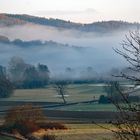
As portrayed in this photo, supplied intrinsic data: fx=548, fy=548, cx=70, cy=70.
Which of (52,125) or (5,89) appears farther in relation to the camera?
(5,89)

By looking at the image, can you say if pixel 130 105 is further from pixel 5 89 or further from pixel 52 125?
pixel 5 89

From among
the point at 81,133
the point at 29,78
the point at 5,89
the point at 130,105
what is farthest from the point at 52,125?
the point at 29,78

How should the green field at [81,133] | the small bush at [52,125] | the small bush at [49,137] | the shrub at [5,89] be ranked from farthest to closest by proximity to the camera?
the shrub at [5,89] → the small bush at [52,125] → the green field at [81,133] → the small bush at [49,137]

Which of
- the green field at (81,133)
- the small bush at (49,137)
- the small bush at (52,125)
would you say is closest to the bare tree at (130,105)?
the green field at (81,133)

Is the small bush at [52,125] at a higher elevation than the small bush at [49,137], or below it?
below

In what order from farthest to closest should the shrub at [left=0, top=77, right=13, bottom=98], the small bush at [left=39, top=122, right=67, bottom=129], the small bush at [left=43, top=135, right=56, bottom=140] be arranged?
the shrub at [left=0, top=77, right=13, bottom=98] < the small bush at [left=39, top=122, right=67, bottom=129] < the small bush at [left=43, top=135, right=56, bottom=140]

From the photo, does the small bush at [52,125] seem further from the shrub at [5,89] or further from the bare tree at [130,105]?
the shrub at [5,89]

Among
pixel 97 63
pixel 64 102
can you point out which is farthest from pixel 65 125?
pixel 97 63

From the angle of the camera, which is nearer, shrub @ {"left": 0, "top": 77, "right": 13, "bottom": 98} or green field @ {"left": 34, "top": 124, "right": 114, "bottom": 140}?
green field @ {"left": 34, "top": 124, "right": 114, "bottom": 140}

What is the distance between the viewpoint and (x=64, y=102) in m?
66.7

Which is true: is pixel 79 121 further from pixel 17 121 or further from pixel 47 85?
pixel 47 85

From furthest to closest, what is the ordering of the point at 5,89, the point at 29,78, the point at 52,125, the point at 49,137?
1. the point at 29,78
2. the point at 5,89
3. the point at 52,125
4. the point at 49,137

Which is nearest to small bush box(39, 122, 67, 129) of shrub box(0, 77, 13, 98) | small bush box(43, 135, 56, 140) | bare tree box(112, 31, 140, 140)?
small bush box(43, 135, 56, 140)

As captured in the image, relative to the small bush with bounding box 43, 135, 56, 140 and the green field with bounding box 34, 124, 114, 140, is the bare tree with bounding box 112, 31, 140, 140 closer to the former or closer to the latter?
the green field with bounding box 34, 124, 114, 140
